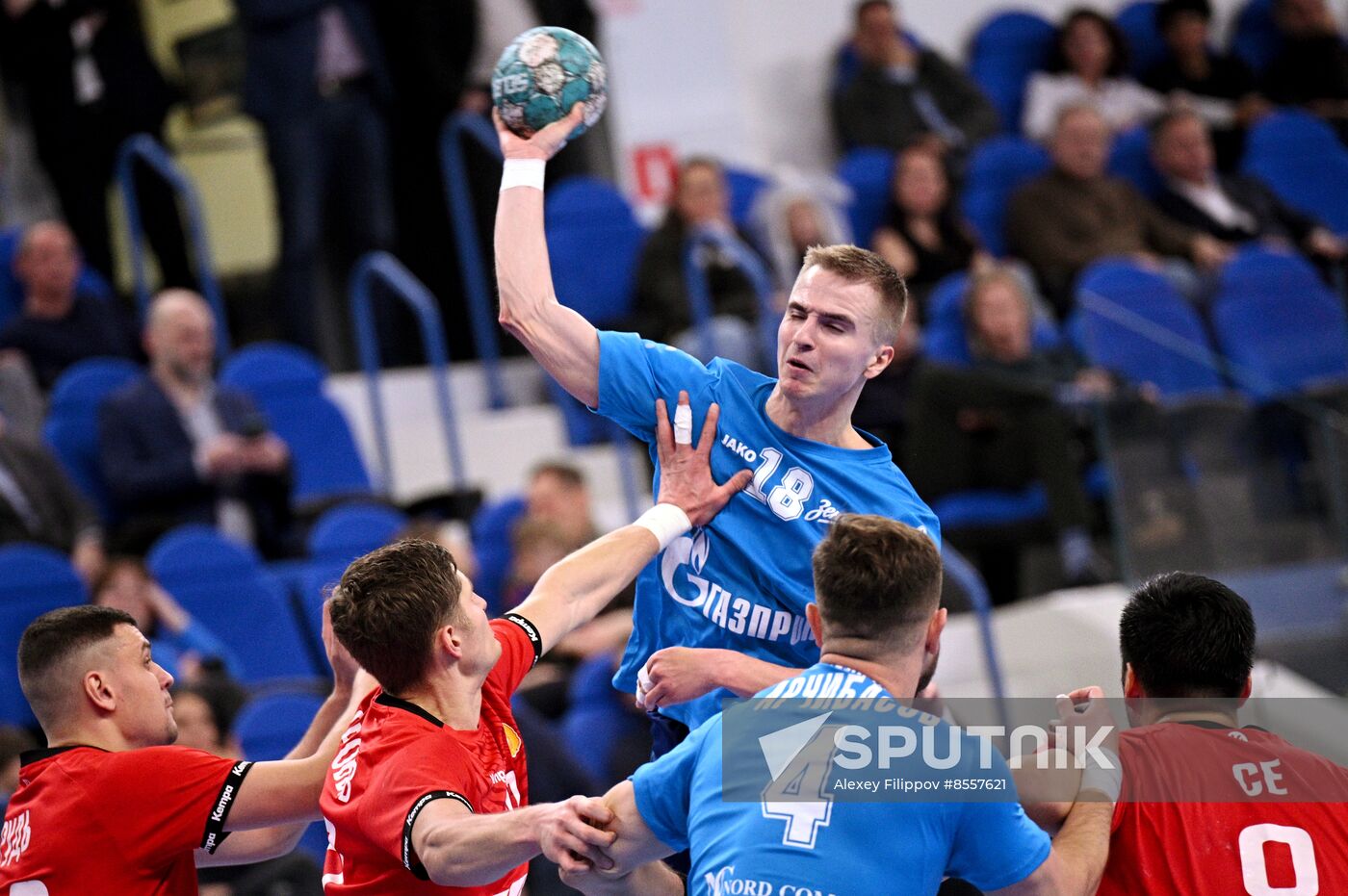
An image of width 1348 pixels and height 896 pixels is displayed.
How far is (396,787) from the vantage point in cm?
337

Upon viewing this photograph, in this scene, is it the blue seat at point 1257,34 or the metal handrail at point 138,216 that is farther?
the blue seat at point 1257,34

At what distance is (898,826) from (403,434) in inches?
266

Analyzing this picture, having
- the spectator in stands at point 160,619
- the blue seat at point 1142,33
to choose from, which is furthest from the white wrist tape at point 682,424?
the blue seat at point 1142,33

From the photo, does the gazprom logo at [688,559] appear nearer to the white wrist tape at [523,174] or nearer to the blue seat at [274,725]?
the white wrist tape at [523,174]

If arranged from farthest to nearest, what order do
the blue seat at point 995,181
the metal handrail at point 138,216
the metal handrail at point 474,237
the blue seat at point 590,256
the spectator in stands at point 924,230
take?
the blue seat at point 995,181 < the spectator in stands at point 924,230 < the metal handrail at point 474,237 < the blue seat at point 590,256 < the metal handrail at point 138,216

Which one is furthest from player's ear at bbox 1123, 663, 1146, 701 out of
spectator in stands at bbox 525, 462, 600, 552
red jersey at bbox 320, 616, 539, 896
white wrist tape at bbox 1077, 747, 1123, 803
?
spectator in stands at bbox 525, 462, 600, 552

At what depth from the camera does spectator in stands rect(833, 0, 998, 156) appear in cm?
1127

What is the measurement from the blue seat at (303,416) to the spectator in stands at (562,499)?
44.2 inches

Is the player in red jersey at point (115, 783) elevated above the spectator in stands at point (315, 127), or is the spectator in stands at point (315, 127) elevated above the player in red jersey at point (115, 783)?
the spectator in stands at point (315, 127)

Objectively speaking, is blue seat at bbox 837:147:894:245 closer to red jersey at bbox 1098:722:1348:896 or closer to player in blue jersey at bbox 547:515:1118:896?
red jersey at bbox 1098:722:1348:896

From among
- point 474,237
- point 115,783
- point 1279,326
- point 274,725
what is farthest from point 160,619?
point 1279,326

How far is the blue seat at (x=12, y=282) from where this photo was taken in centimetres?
884

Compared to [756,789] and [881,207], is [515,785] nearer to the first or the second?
[756,789]

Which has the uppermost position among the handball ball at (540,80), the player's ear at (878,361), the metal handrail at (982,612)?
the handball ball at (540,80)
